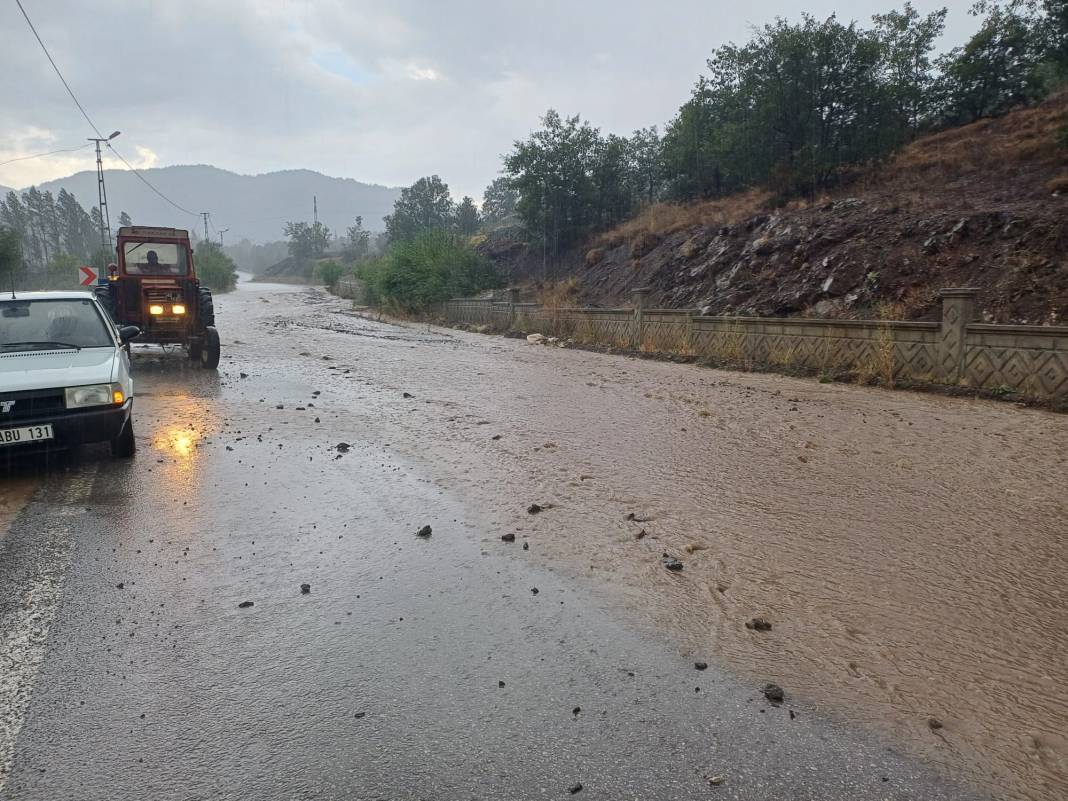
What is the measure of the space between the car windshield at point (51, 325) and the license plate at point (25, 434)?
1436 mm

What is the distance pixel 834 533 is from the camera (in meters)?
4.83

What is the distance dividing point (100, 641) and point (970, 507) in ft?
20.5

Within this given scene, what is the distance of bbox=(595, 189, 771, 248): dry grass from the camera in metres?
25.9

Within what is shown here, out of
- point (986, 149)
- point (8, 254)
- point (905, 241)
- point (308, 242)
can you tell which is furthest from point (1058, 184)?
point (308, 242)

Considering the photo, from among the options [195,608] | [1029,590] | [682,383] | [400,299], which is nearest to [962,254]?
[682,383]

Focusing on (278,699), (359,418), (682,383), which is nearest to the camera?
(278,699)

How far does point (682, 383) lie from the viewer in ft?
42.5

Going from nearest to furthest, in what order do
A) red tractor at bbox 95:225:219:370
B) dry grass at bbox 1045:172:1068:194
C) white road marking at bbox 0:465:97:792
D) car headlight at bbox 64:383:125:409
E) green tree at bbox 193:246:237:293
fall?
white road marking at bbox 0:465:97:792, car headlight at bbox 64:383:125:409, red tractor at bbox 95:225:219:370, dry grass at bbox 1045:172:1068:194, green tree at bbox 193:246:237:293

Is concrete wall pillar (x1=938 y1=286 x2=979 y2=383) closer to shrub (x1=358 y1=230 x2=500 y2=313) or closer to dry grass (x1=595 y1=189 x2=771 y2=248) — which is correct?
dry grass (x1=595 y1=189 x2=771 y2=248)

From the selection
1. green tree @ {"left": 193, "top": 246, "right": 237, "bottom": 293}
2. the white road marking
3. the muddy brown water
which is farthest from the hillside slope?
green tree @ {"left": 193, "top": 246, "right": 237, "bottom": 293}

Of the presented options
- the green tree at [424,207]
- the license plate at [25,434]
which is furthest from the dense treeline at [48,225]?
the license plate at [25,434]

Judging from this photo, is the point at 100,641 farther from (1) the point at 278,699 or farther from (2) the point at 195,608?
(1) the point at 278,699

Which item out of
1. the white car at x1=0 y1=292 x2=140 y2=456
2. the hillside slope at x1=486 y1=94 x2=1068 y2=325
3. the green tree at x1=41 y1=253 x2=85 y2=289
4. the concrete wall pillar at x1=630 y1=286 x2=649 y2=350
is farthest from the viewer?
the green tree at x1=41 y1=253 x2=85 y2=289

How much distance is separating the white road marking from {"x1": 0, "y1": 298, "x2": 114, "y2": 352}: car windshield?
2626mm
